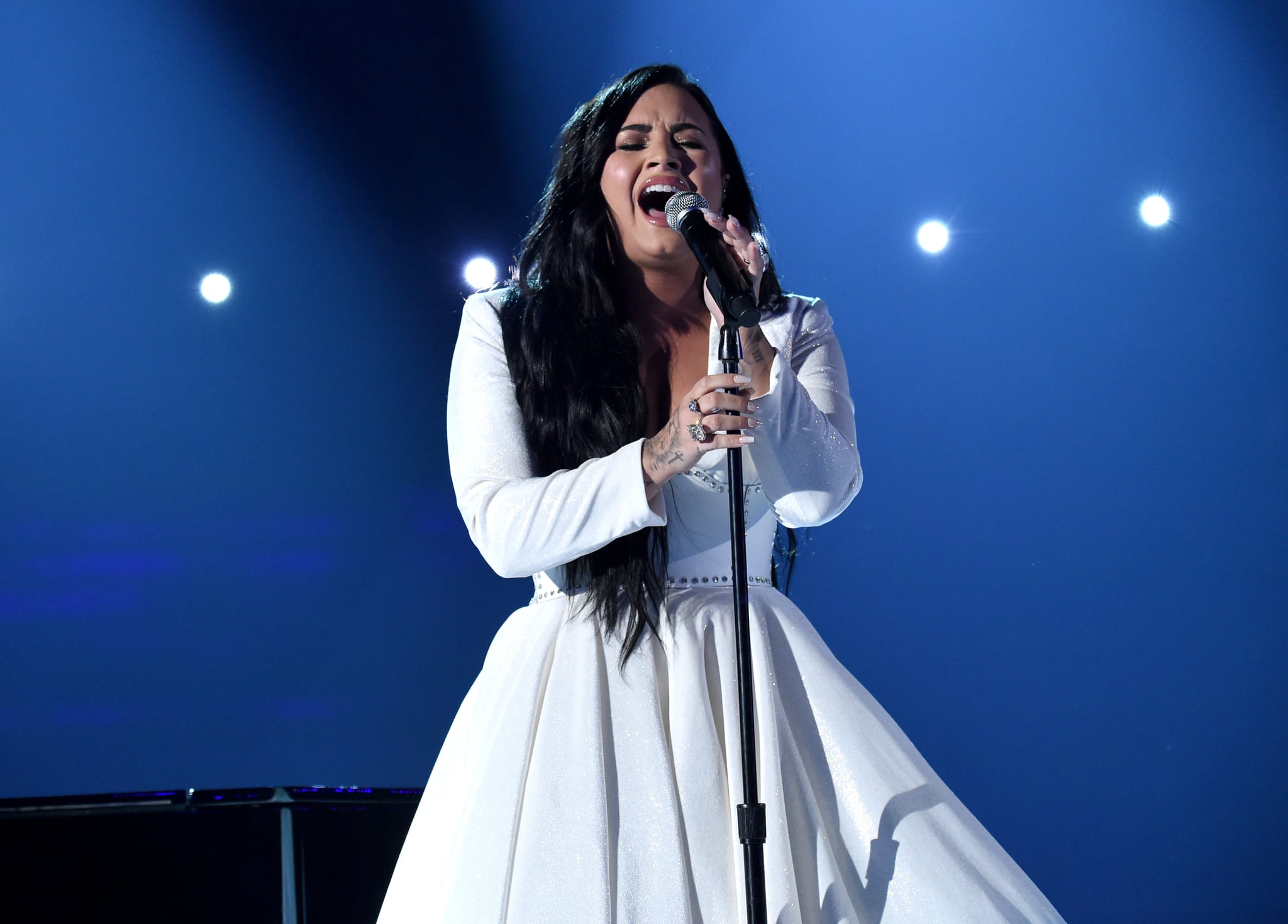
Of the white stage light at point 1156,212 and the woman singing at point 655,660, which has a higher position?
the white stage light at point 1156,212

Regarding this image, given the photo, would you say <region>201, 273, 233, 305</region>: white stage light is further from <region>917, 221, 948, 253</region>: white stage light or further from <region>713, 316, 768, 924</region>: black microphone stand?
<region>713, 316, 768, 924</region>: black microphone stand

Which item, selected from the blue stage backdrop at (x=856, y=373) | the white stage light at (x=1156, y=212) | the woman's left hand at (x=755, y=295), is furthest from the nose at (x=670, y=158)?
the white stage light at (x=1156, y=212)

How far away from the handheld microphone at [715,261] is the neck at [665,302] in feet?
1.23

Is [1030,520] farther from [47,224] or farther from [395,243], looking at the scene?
[47,224]

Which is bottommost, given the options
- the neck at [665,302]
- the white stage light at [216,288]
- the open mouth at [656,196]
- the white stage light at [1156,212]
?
the neck at [665,302]

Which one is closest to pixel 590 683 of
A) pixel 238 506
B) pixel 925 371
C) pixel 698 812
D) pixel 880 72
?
pixel 698 812

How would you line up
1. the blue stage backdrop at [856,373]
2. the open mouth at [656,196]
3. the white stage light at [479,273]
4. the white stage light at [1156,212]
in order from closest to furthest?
the open mouth at [656,196] < the blue stage backdrop at [856,373] < the white stage light at [1156,212] < the white stage light at [479,273]

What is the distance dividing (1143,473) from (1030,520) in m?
0.26

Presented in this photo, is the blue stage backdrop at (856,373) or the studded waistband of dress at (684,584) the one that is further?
the blue stage backdrop at (856,373)

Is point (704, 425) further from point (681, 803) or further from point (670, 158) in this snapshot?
point (670, 158)

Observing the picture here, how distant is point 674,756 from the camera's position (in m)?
0.99

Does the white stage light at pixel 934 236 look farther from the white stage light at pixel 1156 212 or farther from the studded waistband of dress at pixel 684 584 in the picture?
the studded waistband of dress at pixel 684 584

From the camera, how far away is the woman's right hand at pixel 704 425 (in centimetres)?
90

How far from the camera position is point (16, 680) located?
200cm
